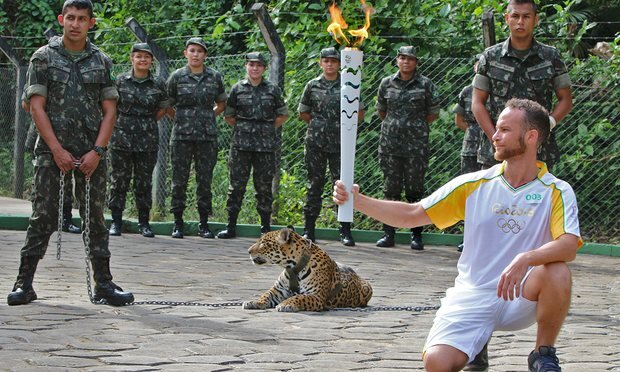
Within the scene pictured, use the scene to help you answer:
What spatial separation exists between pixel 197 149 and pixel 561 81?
608 cm

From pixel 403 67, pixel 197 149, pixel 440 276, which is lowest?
pixel 440 276

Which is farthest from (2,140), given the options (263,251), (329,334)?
(329,334)

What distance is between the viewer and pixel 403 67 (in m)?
13.7

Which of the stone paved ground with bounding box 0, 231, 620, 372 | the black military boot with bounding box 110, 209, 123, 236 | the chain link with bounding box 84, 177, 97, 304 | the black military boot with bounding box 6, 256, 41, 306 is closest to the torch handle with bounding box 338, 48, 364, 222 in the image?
the stone paved ground with bounding box 0, 231, 620, 372

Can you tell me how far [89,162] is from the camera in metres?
8.18

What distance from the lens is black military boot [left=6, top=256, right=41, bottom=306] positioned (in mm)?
8211

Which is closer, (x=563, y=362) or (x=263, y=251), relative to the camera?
(x=563, y=362)

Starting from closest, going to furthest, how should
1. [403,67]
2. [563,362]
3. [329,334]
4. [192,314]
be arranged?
1. [563,362]
2. [329,334]
3. [192,314]
4. [403,67]

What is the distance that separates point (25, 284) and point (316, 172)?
6.21 metres

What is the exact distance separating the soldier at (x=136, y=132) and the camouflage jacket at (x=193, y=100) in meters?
0.18

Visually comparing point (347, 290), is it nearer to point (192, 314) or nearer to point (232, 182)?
point (192, 314)

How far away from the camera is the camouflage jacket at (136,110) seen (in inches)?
538

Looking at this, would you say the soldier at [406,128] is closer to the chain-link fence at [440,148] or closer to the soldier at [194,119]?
the chain-link fence at [440,148]

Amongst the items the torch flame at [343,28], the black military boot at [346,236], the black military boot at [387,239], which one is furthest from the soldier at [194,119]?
the torch flame at [343,28]
